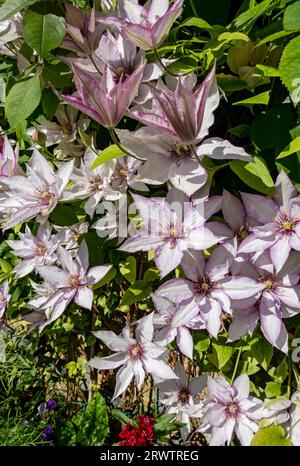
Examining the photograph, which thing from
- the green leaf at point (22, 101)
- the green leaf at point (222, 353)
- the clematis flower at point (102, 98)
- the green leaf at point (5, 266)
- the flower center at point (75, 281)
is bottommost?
the green leaf at point (5, 266)

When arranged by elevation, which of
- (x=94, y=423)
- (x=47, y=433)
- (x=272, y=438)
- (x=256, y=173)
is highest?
(x=256, y=173)

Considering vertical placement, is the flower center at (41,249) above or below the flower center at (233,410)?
above

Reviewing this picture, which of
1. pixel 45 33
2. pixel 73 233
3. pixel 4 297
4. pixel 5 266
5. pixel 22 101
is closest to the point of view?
pixel 45 33

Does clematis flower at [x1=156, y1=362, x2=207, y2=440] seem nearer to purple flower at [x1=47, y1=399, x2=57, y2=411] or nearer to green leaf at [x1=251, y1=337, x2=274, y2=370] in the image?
green leaf at [x1=251, y1=337, x2=274, y2=370]

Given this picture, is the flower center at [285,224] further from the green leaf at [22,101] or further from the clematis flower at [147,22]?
the green leaf at [22,101]

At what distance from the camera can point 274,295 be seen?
2.72 feet

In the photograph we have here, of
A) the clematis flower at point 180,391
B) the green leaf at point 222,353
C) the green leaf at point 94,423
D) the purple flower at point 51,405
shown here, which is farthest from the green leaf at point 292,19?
the purple flower at point 51,405

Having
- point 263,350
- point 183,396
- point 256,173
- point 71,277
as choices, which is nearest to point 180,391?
point 183,396

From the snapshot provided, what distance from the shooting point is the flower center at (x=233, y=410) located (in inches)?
39.1

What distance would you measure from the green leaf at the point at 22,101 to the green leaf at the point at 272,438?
0.70 meters

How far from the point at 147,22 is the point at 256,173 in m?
0.29

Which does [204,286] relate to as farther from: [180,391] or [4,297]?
[4,297]

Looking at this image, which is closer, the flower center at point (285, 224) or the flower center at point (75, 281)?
the flower center at point (285, 224)

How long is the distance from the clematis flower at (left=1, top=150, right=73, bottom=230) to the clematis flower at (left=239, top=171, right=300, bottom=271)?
34cm
